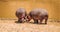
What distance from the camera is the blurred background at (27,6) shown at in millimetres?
1977

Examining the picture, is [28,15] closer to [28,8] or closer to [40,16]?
[40,16]

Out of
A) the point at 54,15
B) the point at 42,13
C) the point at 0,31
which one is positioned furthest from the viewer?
the point at 54,15

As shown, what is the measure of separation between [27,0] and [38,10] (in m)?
0.55

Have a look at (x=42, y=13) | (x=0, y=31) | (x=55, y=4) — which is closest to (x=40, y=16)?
(x=42, y=13)

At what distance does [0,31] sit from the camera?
1.13 m

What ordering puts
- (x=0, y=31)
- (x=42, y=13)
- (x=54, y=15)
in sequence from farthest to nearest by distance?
(x=54, y=15) < (x=42, y=13) < (x=0, y=31)

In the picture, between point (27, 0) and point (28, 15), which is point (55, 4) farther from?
point (28, 15)

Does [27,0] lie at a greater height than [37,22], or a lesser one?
greater

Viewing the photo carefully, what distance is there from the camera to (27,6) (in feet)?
6.58

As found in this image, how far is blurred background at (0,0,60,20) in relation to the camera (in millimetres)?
1977

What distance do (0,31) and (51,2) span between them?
993 millimetres

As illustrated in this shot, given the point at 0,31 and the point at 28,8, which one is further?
the point at 28,8

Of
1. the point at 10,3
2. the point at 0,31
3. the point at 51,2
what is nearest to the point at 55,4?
the point at 51,2

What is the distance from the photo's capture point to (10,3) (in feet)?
6.64
